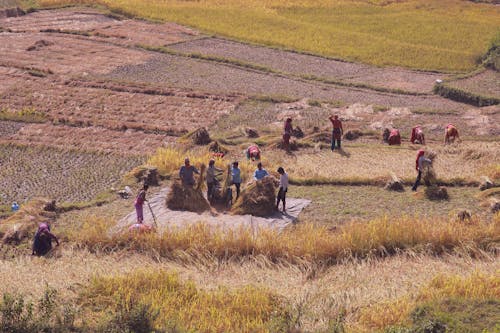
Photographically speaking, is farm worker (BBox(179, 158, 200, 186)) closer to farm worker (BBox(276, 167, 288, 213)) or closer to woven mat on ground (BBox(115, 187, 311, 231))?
woven mat on ground (BBox(115, 187, 311, 231))

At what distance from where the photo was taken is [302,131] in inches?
862

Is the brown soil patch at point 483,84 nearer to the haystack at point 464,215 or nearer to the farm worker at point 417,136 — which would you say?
the farm worker at point 417,136

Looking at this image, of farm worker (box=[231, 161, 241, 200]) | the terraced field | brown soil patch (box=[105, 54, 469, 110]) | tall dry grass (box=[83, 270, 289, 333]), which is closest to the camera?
tall dry grass (box=[83, 270, 289, 333])

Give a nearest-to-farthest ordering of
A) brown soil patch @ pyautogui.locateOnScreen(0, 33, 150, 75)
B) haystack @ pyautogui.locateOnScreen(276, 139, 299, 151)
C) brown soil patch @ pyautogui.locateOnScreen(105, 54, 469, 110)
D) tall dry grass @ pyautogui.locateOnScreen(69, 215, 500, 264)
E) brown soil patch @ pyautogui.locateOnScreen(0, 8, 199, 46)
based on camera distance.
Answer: tall dry grass @ pyautogui.locateOnScreen(69, 215, 500, 264) → haystack @ pyautogui.locateOnScreen(276, 139, 299, 151) → brown soil patch @ pyautogui.locateOnScreen(105, 54, 469, 110) → brown soil patch @ pyautogui.locateOnScreen(0, 33, 150, 75) → brown soil patch @ pyautogui.locateOnScreen(0, 8, 199, 46)

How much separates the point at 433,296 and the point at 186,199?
6172mm

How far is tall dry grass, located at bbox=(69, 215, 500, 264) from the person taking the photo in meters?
12.9

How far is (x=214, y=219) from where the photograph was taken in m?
14.9

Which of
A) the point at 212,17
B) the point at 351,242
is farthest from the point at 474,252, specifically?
the point at 212,17

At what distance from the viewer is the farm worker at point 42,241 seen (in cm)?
1337

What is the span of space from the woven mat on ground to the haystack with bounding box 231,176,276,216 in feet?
0.47

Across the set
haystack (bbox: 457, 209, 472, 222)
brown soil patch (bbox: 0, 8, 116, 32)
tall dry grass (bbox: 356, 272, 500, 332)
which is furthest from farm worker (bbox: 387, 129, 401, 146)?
brown soil patch (bbox: 0, 8, 116, 32)

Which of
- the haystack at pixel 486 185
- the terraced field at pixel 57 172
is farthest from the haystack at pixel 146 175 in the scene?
the haystack at pixel 486 185

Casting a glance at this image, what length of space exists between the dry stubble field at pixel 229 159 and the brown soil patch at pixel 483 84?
126cm

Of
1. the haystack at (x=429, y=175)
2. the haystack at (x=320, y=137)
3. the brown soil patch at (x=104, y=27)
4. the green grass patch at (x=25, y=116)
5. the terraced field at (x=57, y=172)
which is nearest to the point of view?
the haystack at (x=429, y=175)
